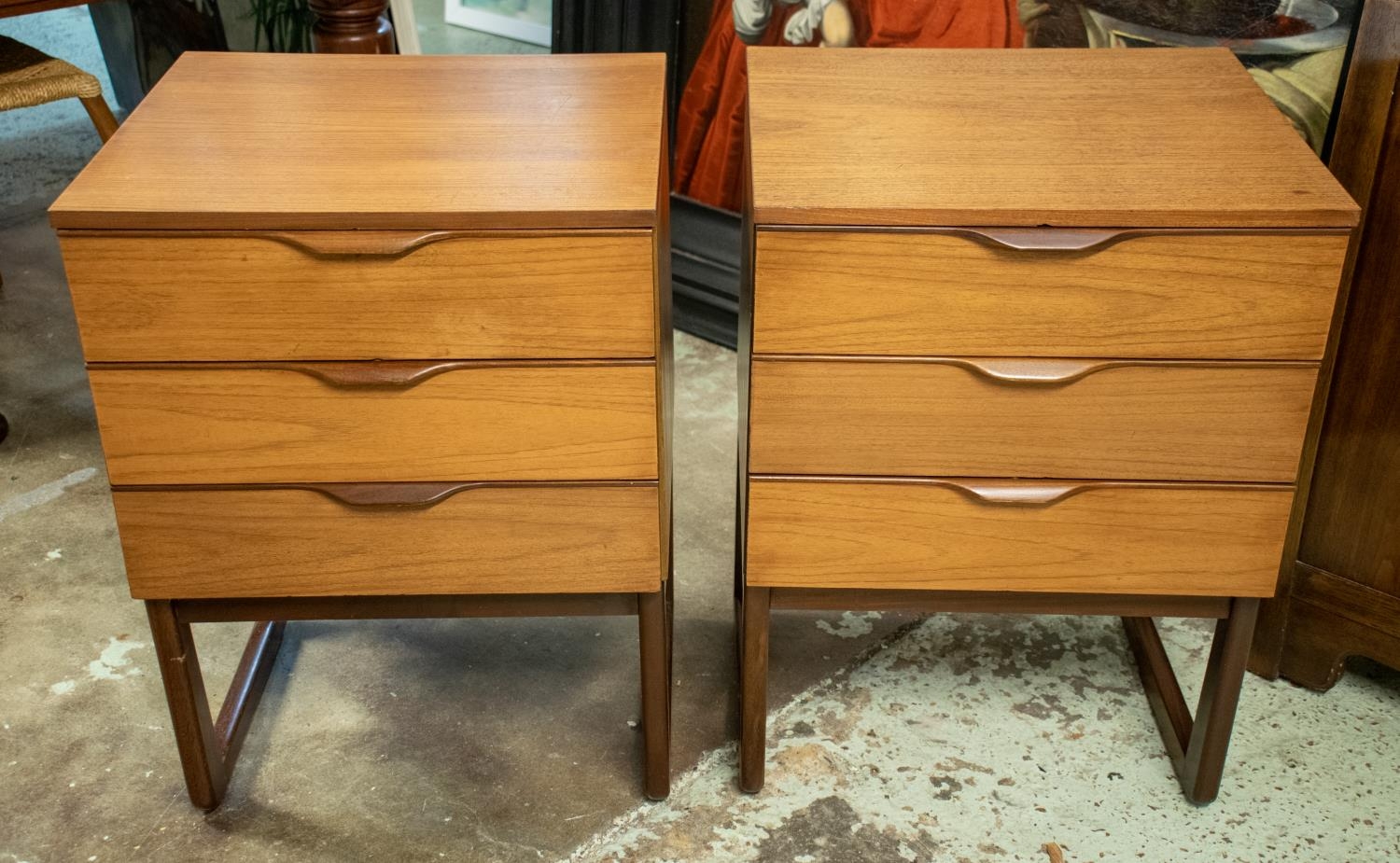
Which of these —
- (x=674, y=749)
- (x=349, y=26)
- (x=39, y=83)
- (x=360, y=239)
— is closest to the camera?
(x=360, y=239)

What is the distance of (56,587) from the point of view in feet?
5.90

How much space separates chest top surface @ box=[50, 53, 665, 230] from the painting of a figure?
0.63 feet

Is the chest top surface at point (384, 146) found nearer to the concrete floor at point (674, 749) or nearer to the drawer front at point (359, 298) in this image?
the drawer front at point (359, 298)

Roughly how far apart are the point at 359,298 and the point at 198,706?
1.65 feet

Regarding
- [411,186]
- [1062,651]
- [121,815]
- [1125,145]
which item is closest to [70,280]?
[411,186]

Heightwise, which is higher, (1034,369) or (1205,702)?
(1034,369)

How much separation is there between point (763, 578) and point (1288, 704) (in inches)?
28.0

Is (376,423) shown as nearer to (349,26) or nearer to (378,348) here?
(378,348)

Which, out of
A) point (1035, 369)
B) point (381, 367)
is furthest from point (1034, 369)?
point (381, 367)

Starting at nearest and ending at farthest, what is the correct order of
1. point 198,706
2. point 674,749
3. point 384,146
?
point 384,146 → point 198,706 → point 674,749

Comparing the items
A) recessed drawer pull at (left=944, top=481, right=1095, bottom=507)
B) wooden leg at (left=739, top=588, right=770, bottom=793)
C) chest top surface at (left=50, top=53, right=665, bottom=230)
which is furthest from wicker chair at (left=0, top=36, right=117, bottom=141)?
recessed drawer pull at (left=944, top=481, right=1095, bottom=507)

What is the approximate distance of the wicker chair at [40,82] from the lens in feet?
6.95

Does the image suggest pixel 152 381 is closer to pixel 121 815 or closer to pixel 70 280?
pixel 70 280

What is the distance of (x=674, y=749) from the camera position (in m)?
1.54
